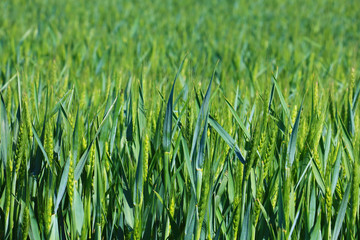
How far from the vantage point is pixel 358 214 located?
1.12 metres

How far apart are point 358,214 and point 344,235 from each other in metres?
0.13

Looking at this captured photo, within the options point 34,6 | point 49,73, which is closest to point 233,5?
point 34,6

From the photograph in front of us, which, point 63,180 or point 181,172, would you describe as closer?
point 63,180

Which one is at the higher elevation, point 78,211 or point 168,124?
point 168,124

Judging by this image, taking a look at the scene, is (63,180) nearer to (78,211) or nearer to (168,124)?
(78,211)

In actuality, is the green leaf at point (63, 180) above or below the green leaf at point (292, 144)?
below

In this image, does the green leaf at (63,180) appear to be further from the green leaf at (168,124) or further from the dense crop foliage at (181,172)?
the green leaf at (168,124)

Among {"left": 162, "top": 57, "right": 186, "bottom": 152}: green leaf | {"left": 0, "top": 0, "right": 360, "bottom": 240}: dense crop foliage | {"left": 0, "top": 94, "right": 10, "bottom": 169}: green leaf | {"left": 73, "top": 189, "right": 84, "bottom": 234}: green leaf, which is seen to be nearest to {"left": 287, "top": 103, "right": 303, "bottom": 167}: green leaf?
{"left": 0, "top": 0, "right": 360, "bottom": 240}: dense crop foliage

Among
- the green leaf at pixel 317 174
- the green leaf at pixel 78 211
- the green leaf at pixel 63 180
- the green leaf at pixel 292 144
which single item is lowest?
the green leaf at pixel 78 211

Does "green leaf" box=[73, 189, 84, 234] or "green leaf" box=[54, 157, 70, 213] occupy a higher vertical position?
"green leaf" box=[54, 157, 70, 213]

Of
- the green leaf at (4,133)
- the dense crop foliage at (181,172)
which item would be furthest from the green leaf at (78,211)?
the green leaf at (4,133)

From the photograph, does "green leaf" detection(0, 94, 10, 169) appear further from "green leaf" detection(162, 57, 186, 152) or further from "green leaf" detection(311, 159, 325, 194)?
"green leaf" detection(311, 159, 325, 194)

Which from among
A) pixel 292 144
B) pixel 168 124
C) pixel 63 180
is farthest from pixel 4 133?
pixel 292 144

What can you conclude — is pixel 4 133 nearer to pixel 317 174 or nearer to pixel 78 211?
pixel 78 211
